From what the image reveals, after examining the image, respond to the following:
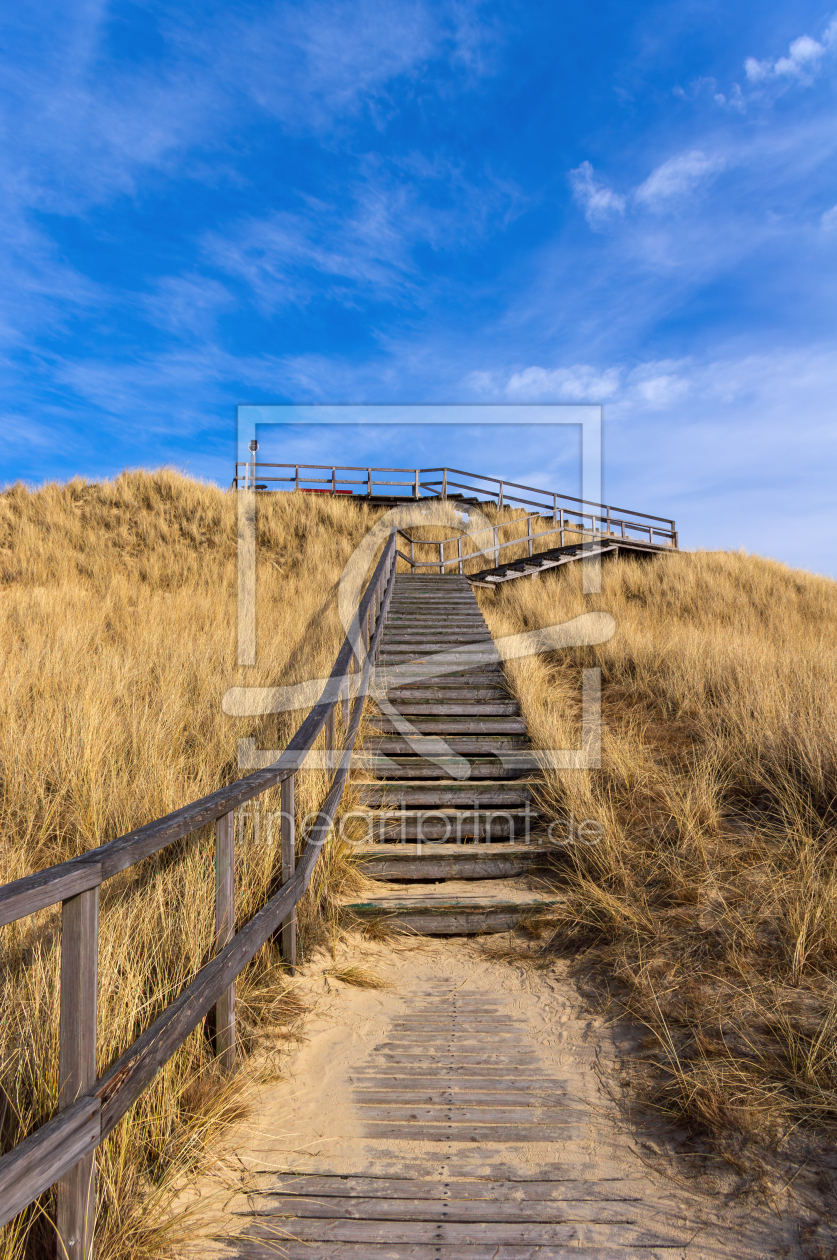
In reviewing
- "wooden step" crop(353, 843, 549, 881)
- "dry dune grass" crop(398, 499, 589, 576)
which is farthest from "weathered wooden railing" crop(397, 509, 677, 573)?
"wooden step" crop(353, 843, 549, 881)

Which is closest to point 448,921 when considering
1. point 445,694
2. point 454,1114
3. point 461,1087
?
point 461,1087

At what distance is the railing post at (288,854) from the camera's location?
3.81m

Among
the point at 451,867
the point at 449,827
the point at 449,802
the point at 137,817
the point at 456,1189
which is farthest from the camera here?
the point at 449,802

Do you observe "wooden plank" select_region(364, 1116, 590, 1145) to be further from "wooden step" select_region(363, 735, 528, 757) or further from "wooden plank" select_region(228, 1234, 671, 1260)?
"wooden step" select_region(363, 735, 528, 757)

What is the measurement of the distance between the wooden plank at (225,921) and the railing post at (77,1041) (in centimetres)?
106

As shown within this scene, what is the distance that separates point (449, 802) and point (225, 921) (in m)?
3.29

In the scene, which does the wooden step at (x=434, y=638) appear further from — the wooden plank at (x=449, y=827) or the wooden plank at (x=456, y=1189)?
the wooden plank at (x=456, y=1189)

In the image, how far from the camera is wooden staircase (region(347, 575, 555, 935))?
4754 mm

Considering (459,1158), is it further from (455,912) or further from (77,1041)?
(455,912)

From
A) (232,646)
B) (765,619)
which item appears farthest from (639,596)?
(232,646)

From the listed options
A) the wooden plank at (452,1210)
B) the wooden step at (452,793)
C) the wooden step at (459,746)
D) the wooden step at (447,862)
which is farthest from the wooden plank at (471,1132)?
the wooden step at (459,746)

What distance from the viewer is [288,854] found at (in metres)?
3.85

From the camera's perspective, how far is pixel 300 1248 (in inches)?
83.6

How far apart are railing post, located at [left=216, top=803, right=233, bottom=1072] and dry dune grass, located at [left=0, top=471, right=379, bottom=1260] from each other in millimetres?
87
